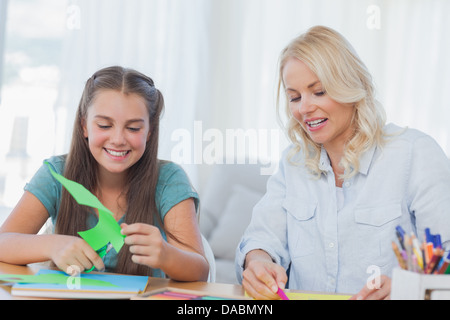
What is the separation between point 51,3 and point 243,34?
132 cm

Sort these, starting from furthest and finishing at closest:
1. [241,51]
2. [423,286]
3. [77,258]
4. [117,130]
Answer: [241,51], [117,130], [77,258], [423,286]

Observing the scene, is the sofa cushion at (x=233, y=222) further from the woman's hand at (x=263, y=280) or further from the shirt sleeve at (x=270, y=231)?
the woman's hand at (x=263, y=280)

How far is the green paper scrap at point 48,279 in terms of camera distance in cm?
102

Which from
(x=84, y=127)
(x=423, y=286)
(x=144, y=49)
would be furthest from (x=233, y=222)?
(x=423, y=286)

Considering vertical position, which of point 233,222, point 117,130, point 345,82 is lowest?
point 233,222

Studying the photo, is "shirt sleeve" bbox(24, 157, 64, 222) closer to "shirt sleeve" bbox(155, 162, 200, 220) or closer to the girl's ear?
the girl's ear

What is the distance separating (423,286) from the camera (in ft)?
2.53

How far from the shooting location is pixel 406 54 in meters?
3.91

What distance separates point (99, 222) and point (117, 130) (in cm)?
39

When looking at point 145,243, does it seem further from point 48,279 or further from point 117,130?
point 117,130

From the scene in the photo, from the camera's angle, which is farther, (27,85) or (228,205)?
(27,85)

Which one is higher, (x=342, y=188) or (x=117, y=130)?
(x=117, y=130)

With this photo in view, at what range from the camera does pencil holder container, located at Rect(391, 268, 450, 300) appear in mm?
771
